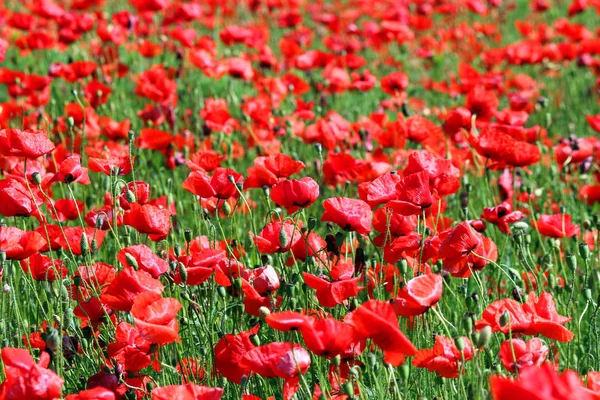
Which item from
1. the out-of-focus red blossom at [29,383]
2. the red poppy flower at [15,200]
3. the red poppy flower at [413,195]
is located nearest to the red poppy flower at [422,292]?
the red poppy flower at [413,195]

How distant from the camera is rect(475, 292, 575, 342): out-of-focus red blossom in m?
1.86

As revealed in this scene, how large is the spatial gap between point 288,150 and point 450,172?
171 centimetres

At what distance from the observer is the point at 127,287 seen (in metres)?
1.96

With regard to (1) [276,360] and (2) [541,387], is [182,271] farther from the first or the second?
(2) [541,387]

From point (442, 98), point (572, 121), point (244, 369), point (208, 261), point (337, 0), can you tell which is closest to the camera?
point (244, 369)

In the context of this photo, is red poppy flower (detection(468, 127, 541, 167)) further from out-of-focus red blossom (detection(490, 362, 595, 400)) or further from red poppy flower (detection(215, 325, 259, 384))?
out-of-focus red blossom (detection(490, 362, 595, 400))

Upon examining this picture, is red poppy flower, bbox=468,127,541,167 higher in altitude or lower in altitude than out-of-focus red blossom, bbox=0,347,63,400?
higher

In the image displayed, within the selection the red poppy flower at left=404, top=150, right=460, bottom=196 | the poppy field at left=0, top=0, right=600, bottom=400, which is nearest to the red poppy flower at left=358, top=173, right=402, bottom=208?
the poppy field at left=0, top=0, right=600, bottom=400

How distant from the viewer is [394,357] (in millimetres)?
1676

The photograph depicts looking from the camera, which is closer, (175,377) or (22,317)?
(175,377)

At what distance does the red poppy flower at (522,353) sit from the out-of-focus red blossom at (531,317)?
0.12 feet

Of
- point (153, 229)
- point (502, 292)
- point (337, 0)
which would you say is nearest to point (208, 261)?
point (153, 229)

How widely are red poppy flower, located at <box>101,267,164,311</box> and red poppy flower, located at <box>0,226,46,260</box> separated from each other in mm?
332

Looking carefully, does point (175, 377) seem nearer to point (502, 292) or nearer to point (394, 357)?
point (394, 357)
